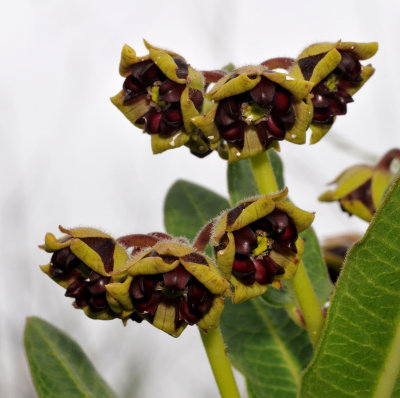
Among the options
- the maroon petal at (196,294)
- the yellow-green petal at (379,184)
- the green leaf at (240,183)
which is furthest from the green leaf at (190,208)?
the maroon petal at (196,294)

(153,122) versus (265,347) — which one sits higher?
(153,122)

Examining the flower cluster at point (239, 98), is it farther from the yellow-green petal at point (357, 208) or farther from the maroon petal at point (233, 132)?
the yellow-green petal at point (357, 208)

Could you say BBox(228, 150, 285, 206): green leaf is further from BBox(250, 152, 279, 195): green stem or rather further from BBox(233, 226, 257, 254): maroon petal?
BBox(233, 226, 257, 254): maroon petal

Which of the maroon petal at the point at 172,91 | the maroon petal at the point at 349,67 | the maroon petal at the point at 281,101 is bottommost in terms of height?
the maroon petal at the point at 281,101

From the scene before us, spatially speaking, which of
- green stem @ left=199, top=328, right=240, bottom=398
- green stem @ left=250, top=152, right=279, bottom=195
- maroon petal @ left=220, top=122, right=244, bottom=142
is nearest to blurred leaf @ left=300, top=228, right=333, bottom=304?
green stem @ left=250, top=152, right=279, bottom=195

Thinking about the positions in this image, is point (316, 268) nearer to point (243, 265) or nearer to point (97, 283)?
point (243, 265)

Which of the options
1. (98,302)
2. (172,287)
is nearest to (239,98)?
(172,287)
